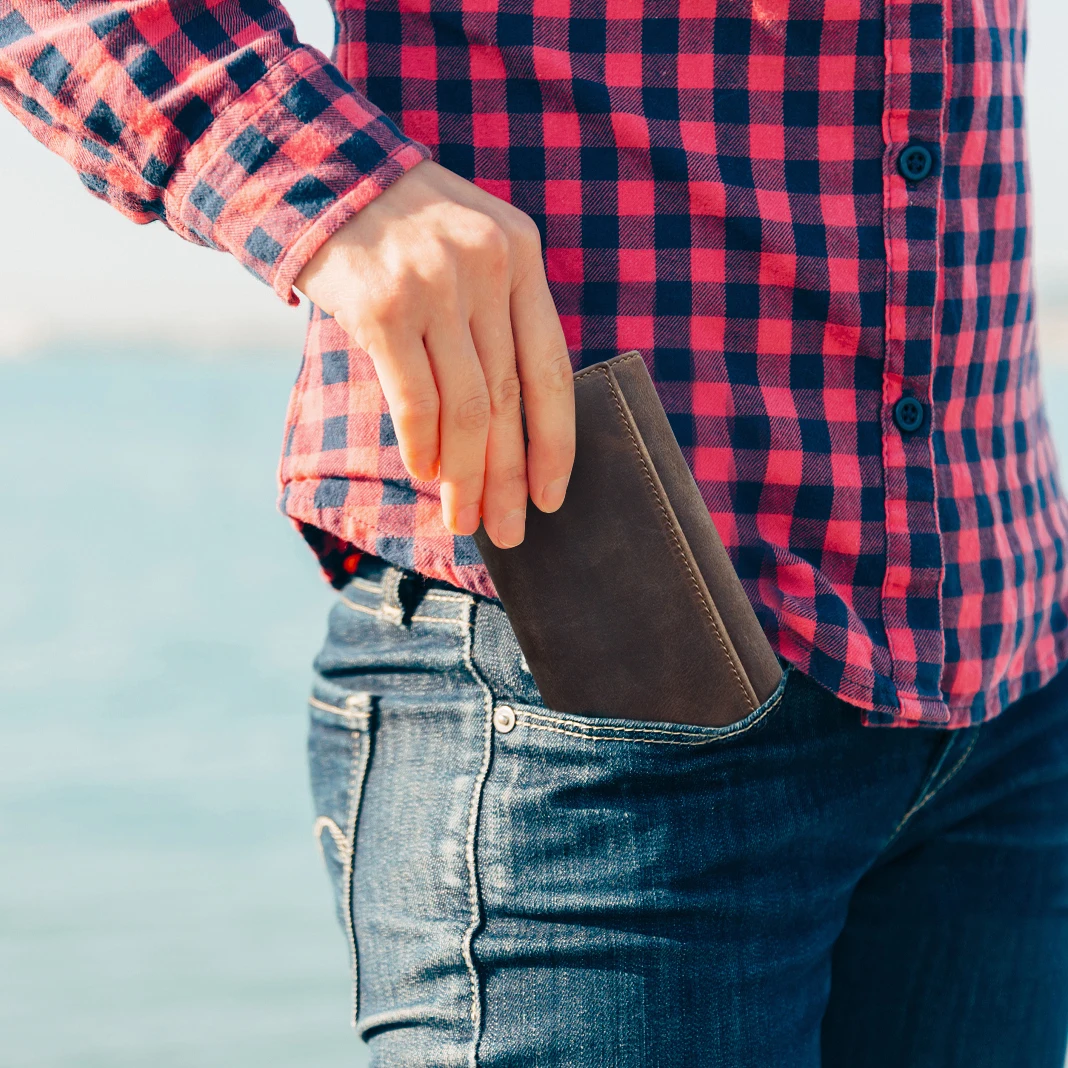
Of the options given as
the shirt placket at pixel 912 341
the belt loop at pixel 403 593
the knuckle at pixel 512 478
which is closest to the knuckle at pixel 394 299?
the knuckle at pixel 512 478

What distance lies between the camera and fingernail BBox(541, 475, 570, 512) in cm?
69

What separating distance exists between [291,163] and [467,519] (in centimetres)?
22

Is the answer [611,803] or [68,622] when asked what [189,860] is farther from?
[611,803]

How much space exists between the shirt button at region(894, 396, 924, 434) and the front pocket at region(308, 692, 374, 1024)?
0.42m

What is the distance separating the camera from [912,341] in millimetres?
786

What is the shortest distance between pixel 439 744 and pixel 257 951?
1741mm

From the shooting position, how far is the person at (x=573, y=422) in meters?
0.64

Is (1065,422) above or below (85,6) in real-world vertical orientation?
below

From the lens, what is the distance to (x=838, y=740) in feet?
2.58

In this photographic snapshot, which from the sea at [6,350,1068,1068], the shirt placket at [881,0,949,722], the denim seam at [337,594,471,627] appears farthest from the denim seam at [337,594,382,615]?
the sea at [6,350,1068,1068]

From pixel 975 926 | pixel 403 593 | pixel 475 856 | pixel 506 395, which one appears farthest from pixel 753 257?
pixel 975 926

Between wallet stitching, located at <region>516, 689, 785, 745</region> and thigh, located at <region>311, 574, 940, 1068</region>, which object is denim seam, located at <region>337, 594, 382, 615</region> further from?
wallet stitching, located at <region>516, 689, 785, 745</region>

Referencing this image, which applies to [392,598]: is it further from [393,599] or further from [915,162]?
[915,162]

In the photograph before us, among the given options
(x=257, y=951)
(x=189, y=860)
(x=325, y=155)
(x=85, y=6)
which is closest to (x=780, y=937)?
(x=325, y=155)
